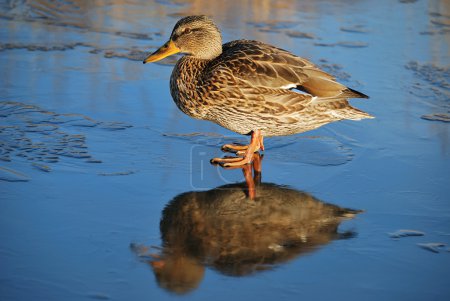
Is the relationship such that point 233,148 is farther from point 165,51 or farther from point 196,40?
point 165,51

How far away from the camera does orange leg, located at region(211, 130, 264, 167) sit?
206 inches

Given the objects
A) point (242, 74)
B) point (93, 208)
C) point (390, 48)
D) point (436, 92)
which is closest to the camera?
point (93, 208)

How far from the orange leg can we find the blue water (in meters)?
0.09

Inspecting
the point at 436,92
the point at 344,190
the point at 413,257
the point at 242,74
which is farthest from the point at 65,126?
the point at 436,92

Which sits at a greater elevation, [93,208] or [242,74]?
[242,74]

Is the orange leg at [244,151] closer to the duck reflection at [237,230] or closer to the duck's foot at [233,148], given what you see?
A: the duck's foot at [233,148]

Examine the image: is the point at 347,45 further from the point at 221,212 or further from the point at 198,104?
the point at 221,212

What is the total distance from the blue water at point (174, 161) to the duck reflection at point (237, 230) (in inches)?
0.9

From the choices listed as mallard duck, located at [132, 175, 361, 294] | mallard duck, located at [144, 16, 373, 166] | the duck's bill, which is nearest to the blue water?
mallard duck, located at [132, 175, 361, 294]

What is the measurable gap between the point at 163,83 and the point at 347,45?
7.15ft

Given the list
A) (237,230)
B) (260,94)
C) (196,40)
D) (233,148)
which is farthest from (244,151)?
(237,230)

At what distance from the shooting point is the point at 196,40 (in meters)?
5.80

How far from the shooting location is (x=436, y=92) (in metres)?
6.74

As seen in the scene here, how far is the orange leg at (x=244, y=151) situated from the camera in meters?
5.24
